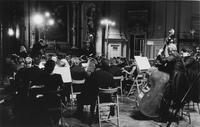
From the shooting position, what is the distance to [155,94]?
13.6ft

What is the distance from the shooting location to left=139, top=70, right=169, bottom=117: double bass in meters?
4.14

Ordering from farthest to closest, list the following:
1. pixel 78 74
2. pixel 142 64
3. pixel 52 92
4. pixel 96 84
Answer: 1. pixel 142 64
2. pixel 78 74
3. pixel 96 84
4. pixel 52 92

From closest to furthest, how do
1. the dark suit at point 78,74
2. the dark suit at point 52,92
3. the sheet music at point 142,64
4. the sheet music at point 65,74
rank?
1. the dark suit at point 52,92
2. the sheet music at point 65,74
3. the dark suit at point 78,74
4. the sheet music at point 142,64

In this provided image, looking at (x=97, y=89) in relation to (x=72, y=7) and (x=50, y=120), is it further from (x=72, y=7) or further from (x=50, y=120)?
(x=72, y=7)

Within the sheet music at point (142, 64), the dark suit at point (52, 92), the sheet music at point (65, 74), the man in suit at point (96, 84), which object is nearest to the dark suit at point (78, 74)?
the sheet music at point (65, 74)

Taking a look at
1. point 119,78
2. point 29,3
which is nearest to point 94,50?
point 29,3

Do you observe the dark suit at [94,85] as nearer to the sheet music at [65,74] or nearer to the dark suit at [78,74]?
the sheet music at [65,74]

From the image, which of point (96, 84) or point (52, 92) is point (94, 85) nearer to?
point (96, 84)

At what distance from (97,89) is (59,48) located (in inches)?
338

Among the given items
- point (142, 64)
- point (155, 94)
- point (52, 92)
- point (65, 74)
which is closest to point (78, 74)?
point (65, 74)

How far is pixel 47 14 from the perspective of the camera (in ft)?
40.9

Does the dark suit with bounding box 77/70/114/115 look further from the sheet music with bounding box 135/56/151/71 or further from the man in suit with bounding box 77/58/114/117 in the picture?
the sheet music with bounding box 135/56/151/71

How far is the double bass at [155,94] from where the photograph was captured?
414 cm

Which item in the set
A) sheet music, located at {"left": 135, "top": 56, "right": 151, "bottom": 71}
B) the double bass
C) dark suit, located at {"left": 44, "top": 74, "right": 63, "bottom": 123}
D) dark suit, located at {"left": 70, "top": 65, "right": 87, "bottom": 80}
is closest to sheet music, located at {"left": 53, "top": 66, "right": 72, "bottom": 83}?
dark suit, located at {"left": 70, "top": 65, "right": 87, "bottom": 80}
